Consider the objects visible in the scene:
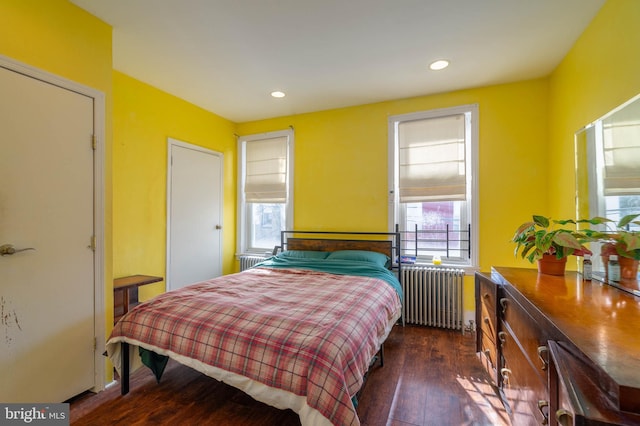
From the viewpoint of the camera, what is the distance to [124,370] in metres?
1.91

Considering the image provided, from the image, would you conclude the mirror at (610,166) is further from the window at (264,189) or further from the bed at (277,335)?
the window at (264,189)

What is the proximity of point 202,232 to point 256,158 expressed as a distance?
50.3 inches

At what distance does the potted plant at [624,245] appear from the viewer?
129 centimetres

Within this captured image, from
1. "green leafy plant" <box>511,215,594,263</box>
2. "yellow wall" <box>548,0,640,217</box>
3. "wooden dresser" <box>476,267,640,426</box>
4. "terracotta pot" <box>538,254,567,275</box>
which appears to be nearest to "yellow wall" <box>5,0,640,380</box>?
"yellow wall" <box>548,0,640,217</box>

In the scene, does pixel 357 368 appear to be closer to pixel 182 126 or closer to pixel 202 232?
pixel 202 232

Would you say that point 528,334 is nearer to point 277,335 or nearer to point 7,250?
point 277,335

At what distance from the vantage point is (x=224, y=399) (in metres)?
1.90

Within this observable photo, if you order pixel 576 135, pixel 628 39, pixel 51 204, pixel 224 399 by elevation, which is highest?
pixel 628 39

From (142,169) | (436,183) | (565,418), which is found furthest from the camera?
(436,183)

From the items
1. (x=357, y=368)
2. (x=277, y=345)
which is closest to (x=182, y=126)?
(x=277, y=345)

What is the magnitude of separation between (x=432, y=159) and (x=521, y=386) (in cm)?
239

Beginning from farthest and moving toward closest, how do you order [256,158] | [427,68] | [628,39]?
[256,158], [427,68], [628,39]

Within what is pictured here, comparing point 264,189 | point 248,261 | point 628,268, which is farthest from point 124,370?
point 628,268

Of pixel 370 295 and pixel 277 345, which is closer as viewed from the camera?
pixel 277 345
